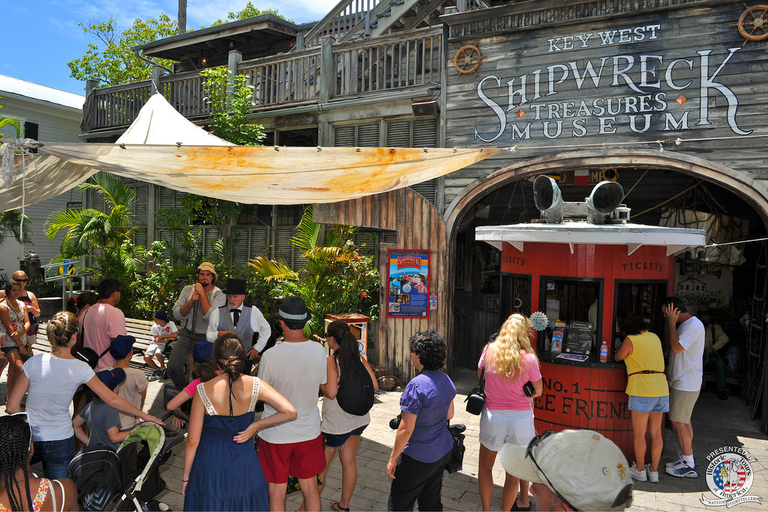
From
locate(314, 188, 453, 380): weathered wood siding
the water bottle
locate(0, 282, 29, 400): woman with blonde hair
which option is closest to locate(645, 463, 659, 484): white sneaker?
the water bottle

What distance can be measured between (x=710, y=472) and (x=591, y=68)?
217 inches

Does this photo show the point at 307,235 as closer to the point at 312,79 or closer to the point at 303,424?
the point at 312,79

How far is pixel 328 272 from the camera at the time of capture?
9.15m

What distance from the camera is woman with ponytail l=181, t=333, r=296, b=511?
11.3 feet

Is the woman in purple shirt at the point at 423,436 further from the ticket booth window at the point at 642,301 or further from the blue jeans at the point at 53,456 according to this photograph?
the ticket booth window at the point at 642,301

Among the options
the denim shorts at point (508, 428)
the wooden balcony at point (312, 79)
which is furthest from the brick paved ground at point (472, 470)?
the wooden balcony at point (312, 79)

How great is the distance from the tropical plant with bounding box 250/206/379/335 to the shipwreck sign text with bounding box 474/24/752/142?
9.60 feet

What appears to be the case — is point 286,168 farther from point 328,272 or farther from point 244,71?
point 244,71

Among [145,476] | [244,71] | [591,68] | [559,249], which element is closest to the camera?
[145,476]

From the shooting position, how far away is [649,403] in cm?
544

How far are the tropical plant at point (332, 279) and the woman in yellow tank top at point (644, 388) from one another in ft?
15.0

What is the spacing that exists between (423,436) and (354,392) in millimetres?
740

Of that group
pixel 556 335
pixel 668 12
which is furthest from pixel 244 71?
pixel 556 335

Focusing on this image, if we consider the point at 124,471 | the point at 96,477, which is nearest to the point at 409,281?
the point at 124,471
